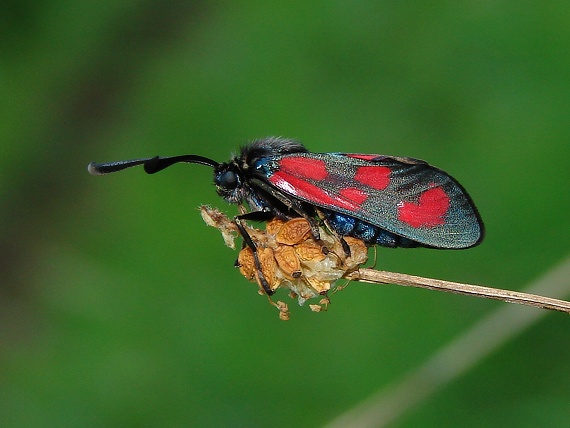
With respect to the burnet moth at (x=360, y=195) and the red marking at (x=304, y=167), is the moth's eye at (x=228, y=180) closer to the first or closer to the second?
the burnet moth at (x=360, y=195)

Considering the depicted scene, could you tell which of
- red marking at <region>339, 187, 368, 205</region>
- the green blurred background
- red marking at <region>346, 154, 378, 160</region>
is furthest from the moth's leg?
the green blurred background

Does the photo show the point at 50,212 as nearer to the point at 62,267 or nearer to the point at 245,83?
the point at 62,267

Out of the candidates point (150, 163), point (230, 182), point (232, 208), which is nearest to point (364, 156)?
point (230, 182)

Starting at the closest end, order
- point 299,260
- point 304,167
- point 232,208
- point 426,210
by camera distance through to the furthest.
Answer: point 299,260 → point 426,210 → point 304,167 → point 232,208

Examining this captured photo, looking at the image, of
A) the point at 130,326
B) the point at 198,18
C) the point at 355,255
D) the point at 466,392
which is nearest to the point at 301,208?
the point at 355,255

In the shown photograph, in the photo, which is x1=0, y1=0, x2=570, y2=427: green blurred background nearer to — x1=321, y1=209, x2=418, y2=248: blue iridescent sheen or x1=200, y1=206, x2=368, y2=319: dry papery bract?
x1=321, y1=209, x2=418, y2=248: blue iridescent sheen

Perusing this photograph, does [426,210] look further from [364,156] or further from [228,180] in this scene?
[228,180]

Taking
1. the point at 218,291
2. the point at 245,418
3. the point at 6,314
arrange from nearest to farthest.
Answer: the point at 245,418, the point at 218,291, the point at 6,314
